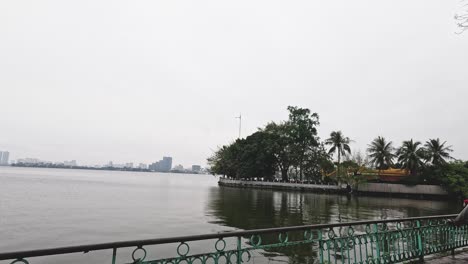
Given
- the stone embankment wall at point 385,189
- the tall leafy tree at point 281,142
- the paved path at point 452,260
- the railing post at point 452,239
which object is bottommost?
the stone embankment wall at point 385,189

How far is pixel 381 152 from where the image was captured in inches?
2104

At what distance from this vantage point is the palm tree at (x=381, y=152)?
53438 mm

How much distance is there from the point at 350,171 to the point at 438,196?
1325 centimetres

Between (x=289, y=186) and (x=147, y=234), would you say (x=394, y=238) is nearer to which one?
(x=147, y=234)

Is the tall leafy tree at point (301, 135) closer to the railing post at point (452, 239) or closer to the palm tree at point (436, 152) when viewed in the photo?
the palm tree at point (436, 152)

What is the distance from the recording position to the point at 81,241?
14727mm

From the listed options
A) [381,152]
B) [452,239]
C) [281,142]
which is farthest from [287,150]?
[452,239]

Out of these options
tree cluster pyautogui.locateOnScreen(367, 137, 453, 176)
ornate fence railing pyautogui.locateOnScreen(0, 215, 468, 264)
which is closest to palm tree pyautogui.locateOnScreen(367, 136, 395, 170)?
tree cluster pyautogui.locateOnScreen(367, 137, 453, 176)

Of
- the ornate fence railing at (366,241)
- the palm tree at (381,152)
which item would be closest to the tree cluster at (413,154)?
the palm tree at (381,152)

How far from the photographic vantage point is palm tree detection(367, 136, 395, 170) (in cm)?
5344

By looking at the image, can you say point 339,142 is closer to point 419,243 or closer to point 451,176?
point 451,176

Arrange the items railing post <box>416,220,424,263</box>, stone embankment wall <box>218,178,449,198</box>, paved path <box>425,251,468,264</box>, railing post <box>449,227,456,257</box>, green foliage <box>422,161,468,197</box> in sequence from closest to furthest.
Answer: paved path <box>425,251,468,264</box> → railing post <box>416,220,424,263</box> → railing post <box>449,227,456,257</box> → green foliage <box>422,161,468,197</box> → stone embankment wall <box>218,178,449,198</box>

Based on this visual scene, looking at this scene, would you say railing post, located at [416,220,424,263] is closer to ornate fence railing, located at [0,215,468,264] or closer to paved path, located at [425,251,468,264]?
ornate fence railing, located at [0,215,468,264]

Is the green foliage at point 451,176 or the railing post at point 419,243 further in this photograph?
the green foliage at point 451,176
